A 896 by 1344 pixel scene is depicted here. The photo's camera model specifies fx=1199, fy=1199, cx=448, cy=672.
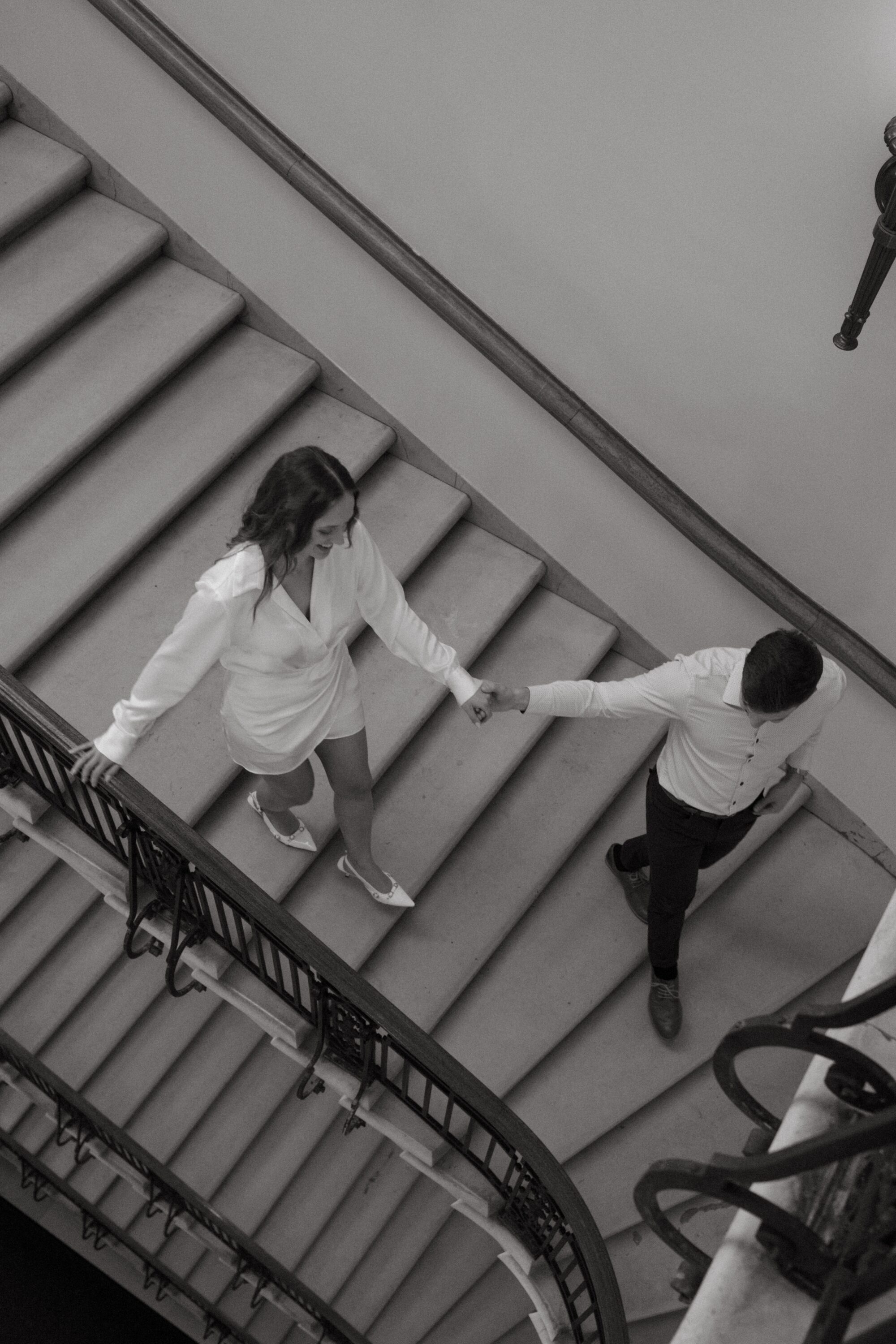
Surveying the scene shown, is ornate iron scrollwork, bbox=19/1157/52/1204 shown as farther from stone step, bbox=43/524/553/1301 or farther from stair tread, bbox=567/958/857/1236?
stair tread, bbox=567/958/857/1236

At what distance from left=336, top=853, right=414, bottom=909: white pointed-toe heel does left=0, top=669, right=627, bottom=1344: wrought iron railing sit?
40 centimetres

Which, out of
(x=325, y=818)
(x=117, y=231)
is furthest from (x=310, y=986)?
(x=117, y=231)

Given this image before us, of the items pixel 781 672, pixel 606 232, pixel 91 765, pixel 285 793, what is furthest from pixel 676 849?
pixel 606 232

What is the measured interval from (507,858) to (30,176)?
337 centimetres

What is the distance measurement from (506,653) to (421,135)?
6.76ft

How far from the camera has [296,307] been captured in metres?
5.07

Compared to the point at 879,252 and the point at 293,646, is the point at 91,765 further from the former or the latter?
the point at 879,252

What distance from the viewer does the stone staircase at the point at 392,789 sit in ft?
14.5

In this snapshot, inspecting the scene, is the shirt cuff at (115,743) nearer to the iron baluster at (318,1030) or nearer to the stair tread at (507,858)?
the iron baluster at (318,1030)

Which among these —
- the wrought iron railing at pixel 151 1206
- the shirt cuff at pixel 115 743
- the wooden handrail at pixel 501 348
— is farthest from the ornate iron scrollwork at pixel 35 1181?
the wooden handrail at pixel 501 348

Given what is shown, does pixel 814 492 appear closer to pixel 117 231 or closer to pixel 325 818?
pixel 325 818

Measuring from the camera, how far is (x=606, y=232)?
4195mm

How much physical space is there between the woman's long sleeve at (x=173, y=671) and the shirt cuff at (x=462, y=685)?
2.60 feet

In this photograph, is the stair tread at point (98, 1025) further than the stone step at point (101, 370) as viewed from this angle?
Yes
